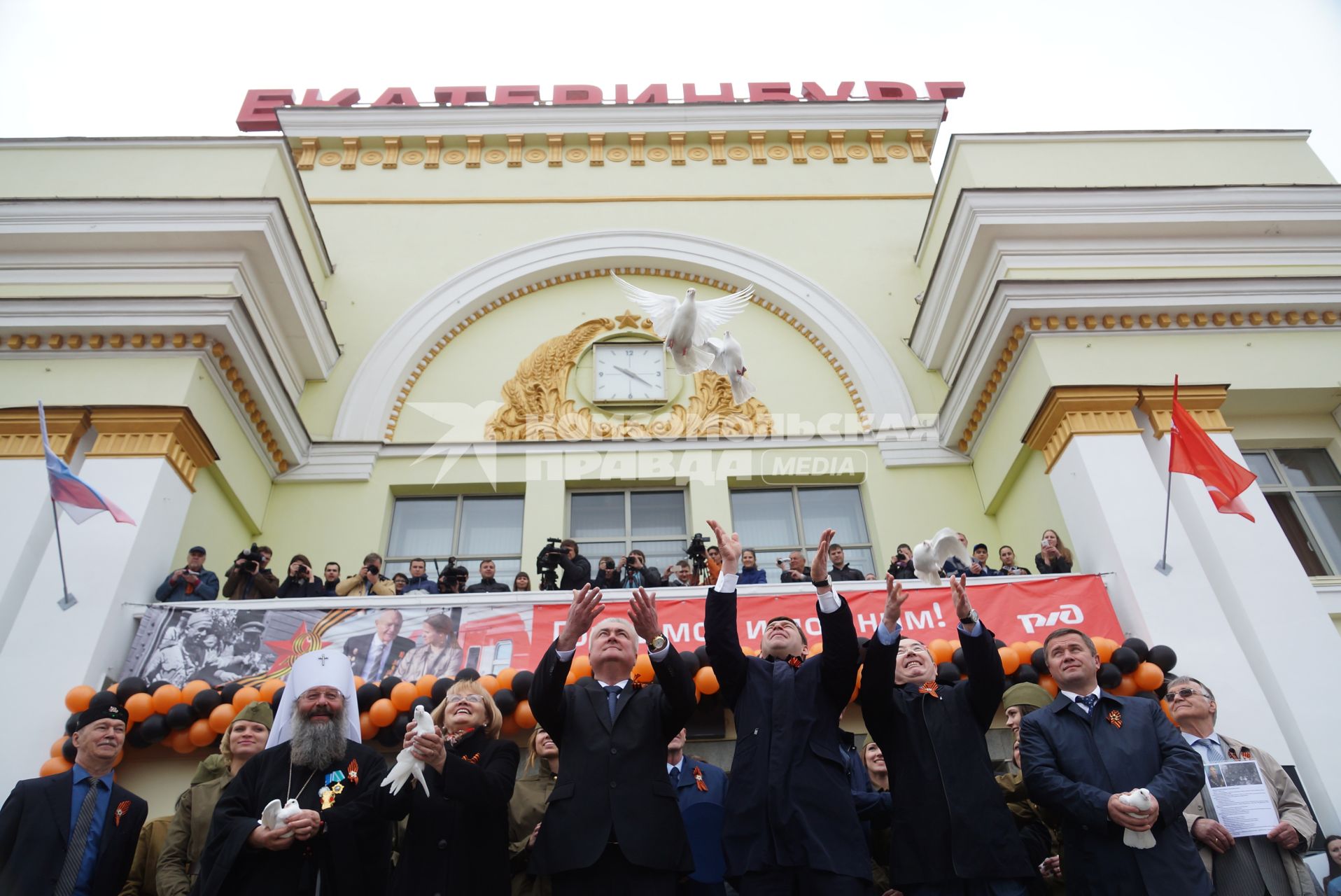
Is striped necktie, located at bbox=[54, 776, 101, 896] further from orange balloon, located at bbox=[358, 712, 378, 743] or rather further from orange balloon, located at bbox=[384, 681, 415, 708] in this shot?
orange balloon, located at bbox=[384, 681, 415, 708]

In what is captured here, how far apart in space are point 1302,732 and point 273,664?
27.0ft

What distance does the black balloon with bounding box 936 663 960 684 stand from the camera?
655cm

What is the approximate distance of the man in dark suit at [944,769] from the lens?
13.0 feet

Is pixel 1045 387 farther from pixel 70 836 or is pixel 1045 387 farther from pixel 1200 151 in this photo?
pixel 70 836

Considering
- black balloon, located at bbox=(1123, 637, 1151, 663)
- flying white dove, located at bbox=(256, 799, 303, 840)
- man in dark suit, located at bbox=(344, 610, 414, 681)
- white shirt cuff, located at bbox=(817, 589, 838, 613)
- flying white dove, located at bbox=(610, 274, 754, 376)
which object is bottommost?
flying white dove, located at bbox=(256, 799, 303, 840)

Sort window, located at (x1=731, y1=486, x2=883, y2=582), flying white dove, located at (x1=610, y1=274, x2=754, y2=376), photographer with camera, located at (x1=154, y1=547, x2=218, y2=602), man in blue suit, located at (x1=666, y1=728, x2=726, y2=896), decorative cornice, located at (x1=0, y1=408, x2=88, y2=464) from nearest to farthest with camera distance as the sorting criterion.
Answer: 1. man in blue suit, located at (x1=666, y1=728, x2=726, y2=896)
2. flying white dove, located at (x1=610, y1=274, x2=754, y2=376)
3. photographer with camera, located at (x1=154, y1=547, x2=218, y2=602)
4. decorative cornice, located at (x1=0, y1=408, x2=88, y2=464)
5. window, located at (x1=731, y1=486, x2=883, y2=582)

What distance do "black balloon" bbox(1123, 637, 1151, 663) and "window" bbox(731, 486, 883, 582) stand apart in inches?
149

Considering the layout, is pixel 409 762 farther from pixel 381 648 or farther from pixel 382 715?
pixel 381 648

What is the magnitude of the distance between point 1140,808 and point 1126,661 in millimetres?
3220

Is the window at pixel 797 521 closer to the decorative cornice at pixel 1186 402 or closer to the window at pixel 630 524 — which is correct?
the window at pixel 630 524

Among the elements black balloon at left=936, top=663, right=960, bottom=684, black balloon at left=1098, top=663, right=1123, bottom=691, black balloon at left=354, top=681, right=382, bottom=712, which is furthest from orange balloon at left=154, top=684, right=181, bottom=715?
black balloon at left=1098, top=663, right=1123, bottom=691

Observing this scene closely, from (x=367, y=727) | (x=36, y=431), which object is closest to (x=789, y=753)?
(x=367, y=727)

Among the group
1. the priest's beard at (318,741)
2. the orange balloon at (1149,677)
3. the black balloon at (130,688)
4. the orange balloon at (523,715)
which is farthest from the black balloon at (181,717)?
the orange balloon at (1149,677)

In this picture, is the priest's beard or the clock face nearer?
the priest's beard
